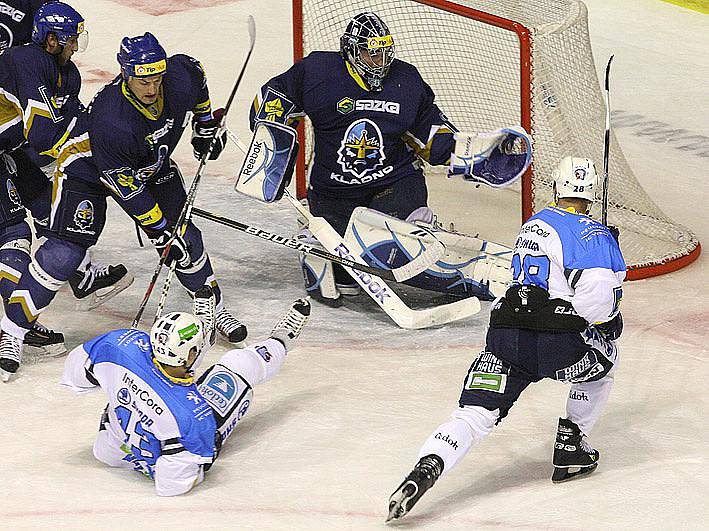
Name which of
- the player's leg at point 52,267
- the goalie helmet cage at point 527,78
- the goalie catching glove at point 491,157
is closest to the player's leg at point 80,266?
the player's leg at point 52,267

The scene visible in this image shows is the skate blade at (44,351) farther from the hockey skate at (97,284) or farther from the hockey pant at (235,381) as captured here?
the hockey pant at (235,381)

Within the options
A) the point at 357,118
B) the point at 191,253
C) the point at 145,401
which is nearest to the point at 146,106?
the point at 191,253

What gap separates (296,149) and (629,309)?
1410mm

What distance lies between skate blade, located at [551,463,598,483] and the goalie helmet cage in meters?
1.68

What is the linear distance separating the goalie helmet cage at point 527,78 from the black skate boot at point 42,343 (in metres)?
1.80

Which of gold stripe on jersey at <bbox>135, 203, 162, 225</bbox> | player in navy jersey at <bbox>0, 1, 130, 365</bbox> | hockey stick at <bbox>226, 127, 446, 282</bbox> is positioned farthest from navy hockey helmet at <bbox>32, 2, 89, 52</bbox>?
hockey stick at <bbox>226, 127, 446, 282</bbox>

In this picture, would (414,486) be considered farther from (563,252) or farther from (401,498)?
(563,252)

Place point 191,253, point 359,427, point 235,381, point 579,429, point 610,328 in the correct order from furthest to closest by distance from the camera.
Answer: point 191,253
point 359,427
point 235,381
point 579,429
point 610,328

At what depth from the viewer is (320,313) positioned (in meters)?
5.11

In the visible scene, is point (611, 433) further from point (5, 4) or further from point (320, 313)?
point (5, 4)

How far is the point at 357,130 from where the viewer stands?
5.05 meters

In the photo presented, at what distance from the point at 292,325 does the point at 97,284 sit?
1.22m

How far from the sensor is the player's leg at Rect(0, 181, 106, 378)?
459cm

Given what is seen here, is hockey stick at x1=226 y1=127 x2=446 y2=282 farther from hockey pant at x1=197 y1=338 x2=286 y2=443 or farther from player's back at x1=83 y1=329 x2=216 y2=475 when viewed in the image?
player's back at x1=83 y1=329 x2=216 y2=475
